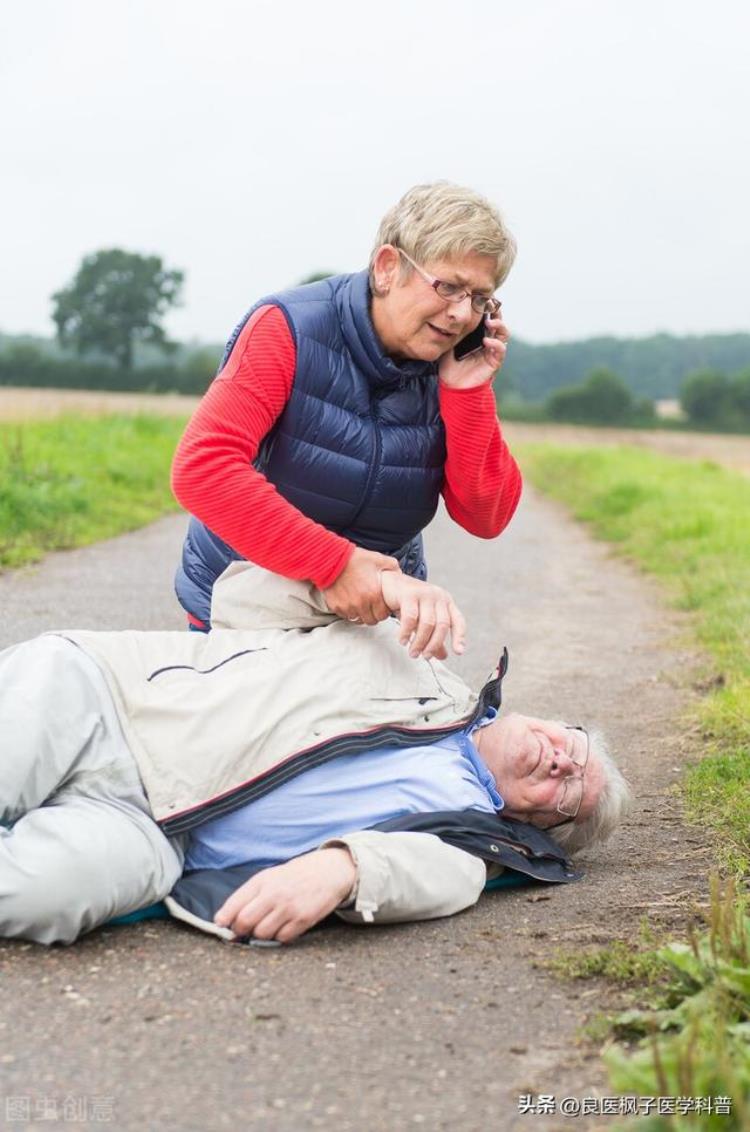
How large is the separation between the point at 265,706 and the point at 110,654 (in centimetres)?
43

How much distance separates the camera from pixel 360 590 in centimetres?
358

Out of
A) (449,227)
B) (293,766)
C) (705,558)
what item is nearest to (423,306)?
(449,227)

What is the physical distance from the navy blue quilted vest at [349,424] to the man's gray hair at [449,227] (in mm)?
237

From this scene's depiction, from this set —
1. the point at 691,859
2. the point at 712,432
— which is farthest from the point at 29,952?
the point at 712,432

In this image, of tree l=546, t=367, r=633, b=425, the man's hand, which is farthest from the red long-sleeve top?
tree l=546, t=367, r=633, b=425

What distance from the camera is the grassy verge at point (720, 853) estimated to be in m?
2.17

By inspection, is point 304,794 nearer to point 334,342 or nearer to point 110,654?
point 110,654

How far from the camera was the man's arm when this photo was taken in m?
3.07

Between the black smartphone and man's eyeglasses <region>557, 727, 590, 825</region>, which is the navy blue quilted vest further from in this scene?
man's eyeglasses <region>557, 727, 590, 825</region>

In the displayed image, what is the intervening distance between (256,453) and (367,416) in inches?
13.8

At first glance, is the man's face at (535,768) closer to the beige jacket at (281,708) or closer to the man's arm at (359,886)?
the beige jacket at (281,708)

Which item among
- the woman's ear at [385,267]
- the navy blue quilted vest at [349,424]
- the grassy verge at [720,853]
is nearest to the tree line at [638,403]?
the grassy verge at [720,853]

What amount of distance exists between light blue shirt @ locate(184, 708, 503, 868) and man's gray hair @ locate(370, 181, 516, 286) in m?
1.29

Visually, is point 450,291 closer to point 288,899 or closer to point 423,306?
point 423,306
